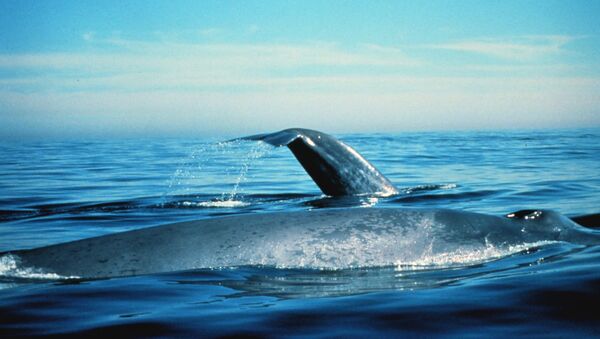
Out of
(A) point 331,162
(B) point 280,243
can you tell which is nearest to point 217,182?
(A) point 331,162

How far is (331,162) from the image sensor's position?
9.03m

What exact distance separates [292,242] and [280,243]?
8cm

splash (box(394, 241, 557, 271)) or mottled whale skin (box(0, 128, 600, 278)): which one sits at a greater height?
mottled whale skin (box(0, 128, 600, 278))

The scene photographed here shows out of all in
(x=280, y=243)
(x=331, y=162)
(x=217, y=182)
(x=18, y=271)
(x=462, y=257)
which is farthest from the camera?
(x=217, y=182)

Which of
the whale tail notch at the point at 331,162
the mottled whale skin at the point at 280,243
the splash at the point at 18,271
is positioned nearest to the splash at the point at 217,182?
the whale tail notch at the point at 331,162

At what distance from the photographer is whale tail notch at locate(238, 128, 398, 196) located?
29.1 feet

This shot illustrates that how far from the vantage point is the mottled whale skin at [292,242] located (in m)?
4.51

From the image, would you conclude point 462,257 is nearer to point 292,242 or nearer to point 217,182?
point 292,242

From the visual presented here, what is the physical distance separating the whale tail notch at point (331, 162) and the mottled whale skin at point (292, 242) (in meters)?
3.82

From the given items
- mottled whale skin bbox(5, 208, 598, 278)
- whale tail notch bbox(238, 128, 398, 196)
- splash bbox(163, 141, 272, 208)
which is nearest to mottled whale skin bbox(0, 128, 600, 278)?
mottled whale skin bbox(5, 208, 598, 278)

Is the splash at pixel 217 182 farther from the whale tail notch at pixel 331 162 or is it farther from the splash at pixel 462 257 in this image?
the splash at pixel 462 257

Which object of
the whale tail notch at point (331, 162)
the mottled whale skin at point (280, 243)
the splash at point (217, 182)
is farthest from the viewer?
the whale tail notch at point (331, 162)

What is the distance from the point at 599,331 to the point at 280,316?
1438 mm

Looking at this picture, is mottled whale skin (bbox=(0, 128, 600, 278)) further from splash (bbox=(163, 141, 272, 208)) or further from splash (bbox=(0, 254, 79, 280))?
splash (bbox=(163, 141, 272, 208))
